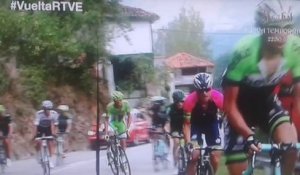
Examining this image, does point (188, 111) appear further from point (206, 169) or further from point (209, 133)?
point (206, 169)

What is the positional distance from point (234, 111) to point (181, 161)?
60 centimetres

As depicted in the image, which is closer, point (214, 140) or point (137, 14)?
point (137, 14)

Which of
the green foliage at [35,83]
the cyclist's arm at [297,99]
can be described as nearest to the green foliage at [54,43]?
the green foliage at [35,83]

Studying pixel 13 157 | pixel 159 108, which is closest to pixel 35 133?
pixel 13 157

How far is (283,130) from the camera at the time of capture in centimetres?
582

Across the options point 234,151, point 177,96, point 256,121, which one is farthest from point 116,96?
point 256,121

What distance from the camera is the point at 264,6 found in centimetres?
589

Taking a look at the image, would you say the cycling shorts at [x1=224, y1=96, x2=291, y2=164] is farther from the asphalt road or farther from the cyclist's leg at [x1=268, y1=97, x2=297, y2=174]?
the asphalt road

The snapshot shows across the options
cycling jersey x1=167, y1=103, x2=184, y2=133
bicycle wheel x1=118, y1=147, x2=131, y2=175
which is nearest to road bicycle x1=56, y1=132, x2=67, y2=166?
→ bicycle wheel x1=118, y1=147, x2=131, y2=175

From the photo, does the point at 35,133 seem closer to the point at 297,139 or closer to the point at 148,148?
the point at 148,148

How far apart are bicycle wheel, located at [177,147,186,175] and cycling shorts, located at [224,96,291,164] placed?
1.20ft

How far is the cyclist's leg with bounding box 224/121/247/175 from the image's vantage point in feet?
18.8

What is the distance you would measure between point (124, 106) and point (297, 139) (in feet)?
4.97

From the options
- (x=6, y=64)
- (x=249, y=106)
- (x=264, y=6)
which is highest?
(x=264, y=6)
